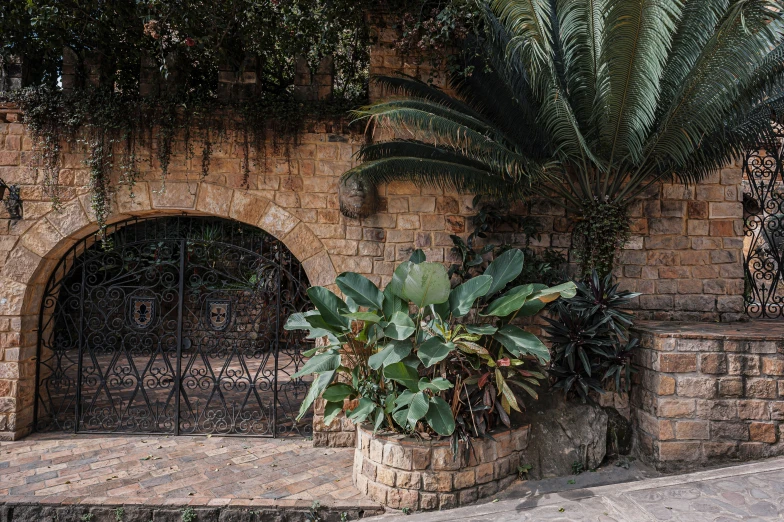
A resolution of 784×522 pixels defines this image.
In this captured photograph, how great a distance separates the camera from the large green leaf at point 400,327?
3.76 m

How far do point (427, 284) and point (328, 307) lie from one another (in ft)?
3.29

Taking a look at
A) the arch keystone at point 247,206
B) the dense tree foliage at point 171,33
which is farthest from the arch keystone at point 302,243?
the dense tree foliage at point 171,33

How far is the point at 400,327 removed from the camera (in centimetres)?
381

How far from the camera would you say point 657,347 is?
4.27m

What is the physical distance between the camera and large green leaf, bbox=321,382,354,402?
4.19 metres

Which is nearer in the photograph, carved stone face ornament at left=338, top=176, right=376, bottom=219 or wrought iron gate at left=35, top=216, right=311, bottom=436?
carved stone face ornament at left=338, top=176, right=376, bottom=219

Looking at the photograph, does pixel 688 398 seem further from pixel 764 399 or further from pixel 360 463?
pixel 360 463

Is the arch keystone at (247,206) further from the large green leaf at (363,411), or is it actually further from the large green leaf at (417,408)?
the large green leaf at (417,408)

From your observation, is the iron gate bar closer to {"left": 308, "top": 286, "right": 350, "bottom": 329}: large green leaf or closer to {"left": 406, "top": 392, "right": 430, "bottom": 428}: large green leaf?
{"left": 308, "top": 286, "right": 350, "bottom": 329}: large green leaf

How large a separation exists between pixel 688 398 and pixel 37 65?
7.75 metres

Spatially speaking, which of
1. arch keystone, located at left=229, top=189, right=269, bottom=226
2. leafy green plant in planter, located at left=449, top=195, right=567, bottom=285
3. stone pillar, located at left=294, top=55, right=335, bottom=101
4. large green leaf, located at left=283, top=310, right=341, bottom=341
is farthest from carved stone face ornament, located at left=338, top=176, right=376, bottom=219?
large green leaf, located at left=283, top=310, right=341, bottom=341

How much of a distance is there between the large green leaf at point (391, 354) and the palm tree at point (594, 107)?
6.06 feet

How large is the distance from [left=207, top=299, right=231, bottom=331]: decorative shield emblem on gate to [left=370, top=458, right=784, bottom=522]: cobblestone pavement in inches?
111

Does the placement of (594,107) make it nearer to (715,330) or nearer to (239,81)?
(715,330)
